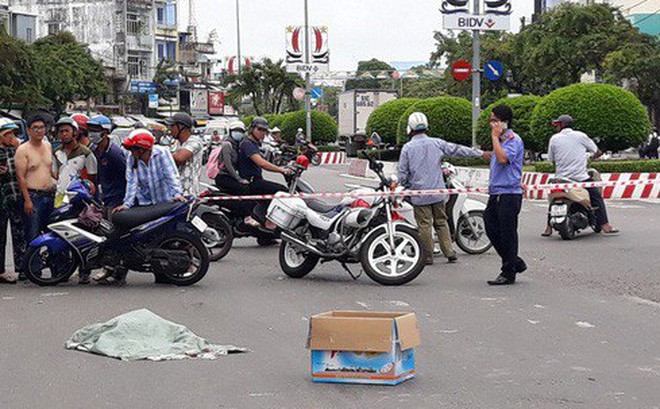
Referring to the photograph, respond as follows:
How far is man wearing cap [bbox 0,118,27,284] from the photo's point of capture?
43.9ft

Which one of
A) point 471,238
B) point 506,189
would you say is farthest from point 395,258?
point 471,238

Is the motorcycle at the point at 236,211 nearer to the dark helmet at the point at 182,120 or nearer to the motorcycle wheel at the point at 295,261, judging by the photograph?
the dark helmet at the point at 182,120

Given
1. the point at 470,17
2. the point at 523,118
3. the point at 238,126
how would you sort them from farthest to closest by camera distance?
the point at 523,118 → the point at 470,17 → the point at 238,126

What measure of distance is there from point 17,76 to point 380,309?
4325 centimetres

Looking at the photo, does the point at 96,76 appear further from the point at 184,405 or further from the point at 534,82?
the point at 184,405

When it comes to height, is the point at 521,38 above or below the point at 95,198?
above

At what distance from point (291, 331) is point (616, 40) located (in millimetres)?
51307

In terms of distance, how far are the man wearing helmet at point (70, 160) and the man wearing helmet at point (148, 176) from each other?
0.91m

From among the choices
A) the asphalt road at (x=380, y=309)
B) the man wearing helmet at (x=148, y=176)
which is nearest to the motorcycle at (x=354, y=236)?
the asphalt road at (x=380, y=309)

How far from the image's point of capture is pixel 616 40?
58719mm

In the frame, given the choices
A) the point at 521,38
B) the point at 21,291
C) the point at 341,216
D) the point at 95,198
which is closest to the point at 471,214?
the point at 341,216

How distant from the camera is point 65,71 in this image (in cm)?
7038

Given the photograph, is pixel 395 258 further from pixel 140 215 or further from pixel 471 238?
pixel 471 238

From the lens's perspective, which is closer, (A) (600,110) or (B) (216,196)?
(B) (216,196)
